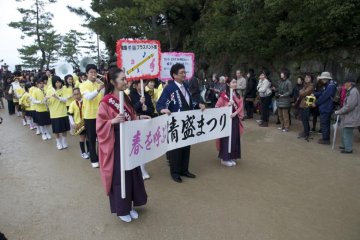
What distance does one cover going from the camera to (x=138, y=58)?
192 inches

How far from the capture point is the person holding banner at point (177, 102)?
205 inches

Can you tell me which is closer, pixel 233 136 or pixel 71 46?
pixel 233 136

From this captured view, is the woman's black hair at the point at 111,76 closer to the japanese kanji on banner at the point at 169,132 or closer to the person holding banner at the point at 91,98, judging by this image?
the japanese kanji on banner at the point at 169,132

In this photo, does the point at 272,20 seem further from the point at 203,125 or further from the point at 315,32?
the point at 203,125

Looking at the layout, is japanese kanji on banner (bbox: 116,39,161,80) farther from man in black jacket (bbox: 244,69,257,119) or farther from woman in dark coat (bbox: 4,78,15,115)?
woman in dark coat (bbox: 4,78,15,115)

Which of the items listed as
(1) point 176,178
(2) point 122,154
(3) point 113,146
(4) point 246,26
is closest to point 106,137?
(3) point 113,146

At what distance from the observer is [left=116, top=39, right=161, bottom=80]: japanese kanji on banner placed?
180 inches

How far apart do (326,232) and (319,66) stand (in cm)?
833

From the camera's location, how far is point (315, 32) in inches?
398

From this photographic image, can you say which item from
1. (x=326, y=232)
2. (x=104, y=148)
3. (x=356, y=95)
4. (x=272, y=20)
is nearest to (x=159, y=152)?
(x=104, y=148)

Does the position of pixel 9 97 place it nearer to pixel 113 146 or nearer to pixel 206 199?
pixel 113 146

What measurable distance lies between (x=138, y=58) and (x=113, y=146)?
5.63 ft

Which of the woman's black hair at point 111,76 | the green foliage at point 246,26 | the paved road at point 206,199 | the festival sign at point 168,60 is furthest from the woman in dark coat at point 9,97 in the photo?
the woman's black hair at point 111,76

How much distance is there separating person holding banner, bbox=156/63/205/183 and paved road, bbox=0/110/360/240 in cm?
33
